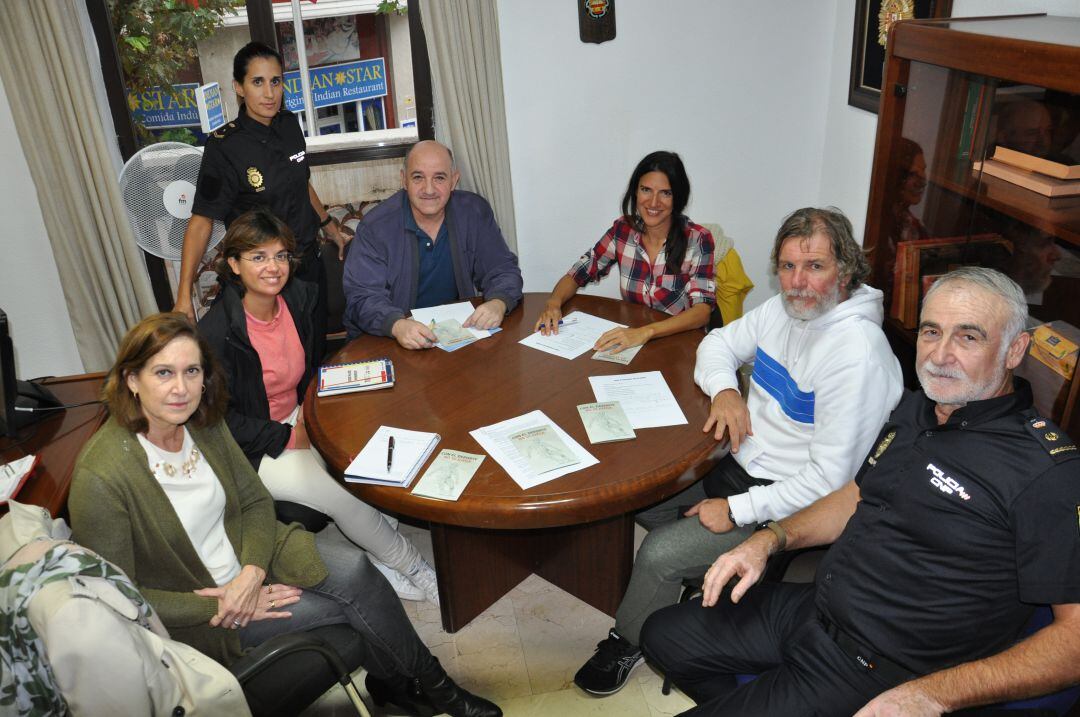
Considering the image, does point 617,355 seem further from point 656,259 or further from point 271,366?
point 271,366

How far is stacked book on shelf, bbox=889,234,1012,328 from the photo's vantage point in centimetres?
221

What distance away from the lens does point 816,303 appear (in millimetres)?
2076

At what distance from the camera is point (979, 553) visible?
157 centimetres

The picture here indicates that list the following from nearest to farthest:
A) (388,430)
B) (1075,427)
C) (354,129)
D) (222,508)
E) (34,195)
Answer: (1075,427), (222,508), (388,430), (34,195), (354,129)

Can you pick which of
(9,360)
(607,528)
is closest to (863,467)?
(607,528)

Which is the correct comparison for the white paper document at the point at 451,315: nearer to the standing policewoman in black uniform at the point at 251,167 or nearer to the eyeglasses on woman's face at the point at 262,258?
the standing policewoman in black uniform at the point at 251,167

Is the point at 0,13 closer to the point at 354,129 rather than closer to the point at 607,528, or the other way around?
the point at 354,129

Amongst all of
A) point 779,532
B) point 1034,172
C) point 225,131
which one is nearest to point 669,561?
point 779,532

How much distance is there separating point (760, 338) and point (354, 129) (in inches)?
121

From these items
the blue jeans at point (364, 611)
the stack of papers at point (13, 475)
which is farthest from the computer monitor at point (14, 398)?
the blue jeans at point (364, 611)

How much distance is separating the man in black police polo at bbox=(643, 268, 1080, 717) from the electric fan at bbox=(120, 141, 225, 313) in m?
2.65

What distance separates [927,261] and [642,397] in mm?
991

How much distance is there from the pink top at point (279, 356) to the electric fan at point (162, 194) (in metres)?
0.84

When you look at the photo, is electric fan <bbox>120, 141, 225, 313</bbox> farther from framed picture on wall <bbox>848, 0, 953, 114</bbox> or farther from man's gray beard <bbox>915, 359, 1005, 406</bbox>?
framed picture on wall <bbox>848, 0, 953, 114</bbox>
